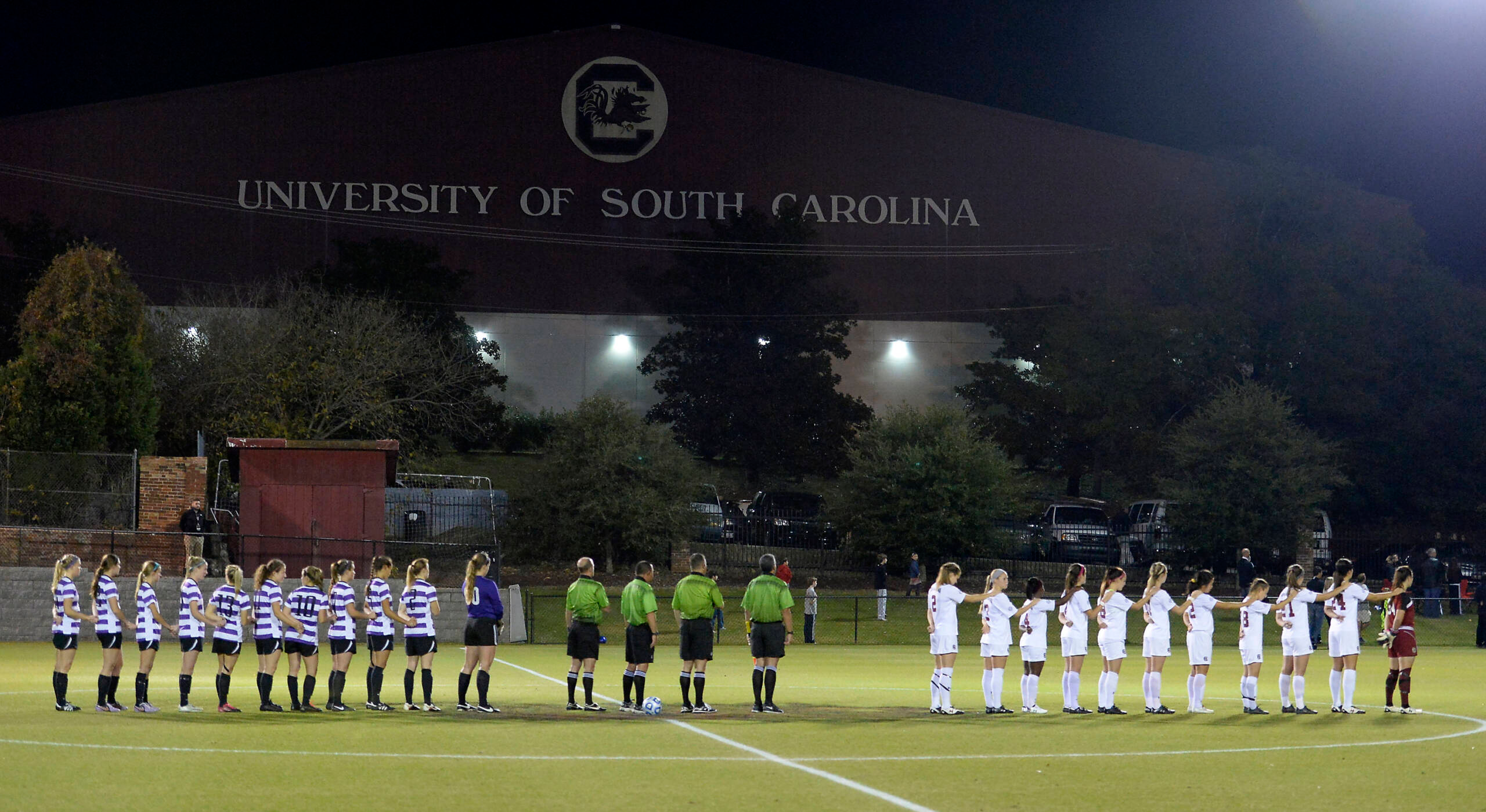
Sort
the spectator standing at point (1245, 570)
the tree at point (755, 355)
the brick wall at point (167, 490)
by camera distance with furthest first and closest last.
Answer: the tree at point (755, 355) → the spectator standing at point (1245, 570) → the brick wall at point (167, 490)

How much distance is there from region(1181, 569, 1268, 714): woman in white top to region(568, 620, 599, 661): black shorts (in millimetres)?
6977

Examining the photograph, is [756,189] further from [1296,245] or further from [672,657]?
[672,657]

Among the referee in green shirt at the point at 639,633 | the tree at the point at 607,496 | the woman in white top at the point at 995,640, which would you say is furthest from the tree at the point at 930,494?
the referee in green shirt at the point at 639,633

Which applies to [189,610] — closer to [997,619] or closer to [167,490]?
[997,619]

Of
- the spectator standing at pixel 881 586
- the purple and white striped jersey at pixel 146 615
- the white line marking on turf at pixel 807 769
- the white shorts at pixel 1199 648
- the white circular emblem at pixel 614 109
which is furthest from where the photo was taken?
the white circular emblem at pixel 614 109

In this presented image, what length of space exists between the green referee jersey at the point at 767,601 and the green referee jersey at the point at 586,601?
1.69 meters

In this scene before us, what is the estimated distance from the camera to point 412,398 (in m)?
45.2

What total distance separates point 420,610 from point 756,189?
141ft

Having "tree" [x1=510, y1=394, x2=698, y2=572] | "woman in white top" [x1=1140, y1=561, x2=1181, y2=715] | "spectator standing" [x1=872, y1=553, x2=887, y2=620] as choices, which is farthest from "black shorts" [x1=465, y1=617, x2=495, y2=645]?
"tree" [x1=510, y1=394, x2=698, y2=572]

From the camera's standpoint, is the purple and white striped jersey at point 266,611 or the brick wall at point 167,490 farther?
the brick wall at point 167,490

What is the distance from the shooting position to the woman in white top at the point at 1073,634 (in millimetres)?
16781

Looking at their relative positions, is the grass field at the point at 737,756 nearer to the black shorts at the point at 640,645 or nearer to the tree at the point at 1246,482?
the black shorts at the point at 640,645

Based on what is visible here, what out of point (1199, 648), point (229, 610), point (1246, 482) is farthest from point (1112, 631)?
point (1246, 482)

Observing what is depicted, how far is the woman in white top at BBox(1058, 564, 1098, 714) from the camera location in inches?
661
